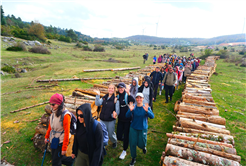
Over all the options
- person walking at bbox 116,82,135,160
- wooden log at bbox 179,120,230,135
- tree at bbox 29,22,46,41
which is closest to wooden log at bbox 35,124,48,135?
person walking at bbox 116,82,135,160

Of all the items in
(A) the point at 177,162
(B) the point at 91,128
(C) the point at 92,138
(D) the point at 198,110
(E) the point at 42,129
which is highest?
(B) the point at 91,128

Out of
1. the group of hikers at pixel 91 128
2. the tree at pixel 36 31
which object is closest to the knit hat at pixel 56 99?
the group of hikers at pixel 91 128

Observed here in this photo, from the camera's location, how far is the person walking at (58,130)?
11.1ft

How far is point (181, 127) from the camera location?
4926 millimetres

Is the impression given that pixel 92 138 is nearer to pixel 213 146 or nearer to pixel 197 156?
pixel 197 156

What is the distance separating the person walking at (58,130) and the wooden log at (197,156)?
8.82 feet

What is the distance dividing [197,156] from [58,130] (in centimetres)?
355

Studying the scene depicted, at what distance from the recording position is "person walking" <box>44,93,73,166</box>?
11.1 ft

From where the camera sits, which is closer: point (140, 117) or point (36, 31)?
point (140, 117)

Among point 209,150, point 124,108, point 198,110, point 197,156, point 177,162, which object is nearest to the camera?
point 177,162

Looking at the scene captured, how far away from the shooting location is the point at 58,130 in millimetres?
3529

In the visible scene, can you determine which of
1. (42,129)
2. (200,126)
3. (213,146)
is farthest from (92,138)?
(200,126)

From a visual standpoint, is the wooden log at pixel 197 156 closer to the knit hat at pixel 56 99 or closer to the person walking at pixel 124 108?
the person walking at pixel 124 108

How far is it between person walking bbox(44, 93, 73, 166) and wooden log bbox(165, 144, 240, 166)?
269cm
